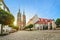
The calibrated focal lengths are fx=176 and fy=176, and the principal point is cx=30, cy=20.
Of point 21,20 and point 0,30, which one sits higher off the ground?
point 21,20

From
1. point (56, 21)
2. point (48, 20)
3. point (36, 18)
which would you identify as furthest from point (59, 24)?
point (36, 18)

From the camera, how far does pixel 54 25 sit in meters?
32.3

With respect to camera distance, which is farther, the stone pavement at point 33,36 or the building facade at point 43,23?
the building facade at point 43,23

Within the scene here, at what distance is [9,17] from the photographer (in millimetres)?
22828

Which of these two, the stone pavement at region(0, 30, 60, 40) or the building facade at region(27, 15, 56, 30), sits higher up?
the building facade at region(27, 15, 56, 30)

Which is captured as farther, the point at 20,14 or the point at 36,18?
the point at 36,18

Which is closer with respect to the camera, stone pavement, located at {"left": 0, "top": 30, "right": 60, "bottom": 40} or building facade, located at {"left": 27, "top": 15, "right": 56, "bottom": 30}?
stone pavement, located at {"left": 0, "top": 30, "right": 60, "bottom": 40}

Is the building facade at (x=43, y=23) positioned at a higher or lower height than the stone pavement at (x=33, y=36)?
higher

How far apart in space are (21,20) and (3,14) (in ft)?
43.5

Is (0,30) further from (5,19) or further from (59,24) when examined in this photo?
(59,24)

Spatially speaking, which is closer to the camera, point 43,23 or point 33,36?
point 33,36

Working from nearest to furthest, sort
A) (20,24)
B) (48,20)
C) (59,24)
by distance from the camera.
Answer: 1. (20,24)
2. (59,24)
3. (48,20)

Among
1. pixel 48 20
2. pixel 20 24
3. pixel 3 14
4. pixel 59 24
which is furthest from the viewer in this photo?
pixel 48 20

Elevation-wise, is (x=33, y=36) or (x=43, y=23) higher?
(x=43, y=23)
